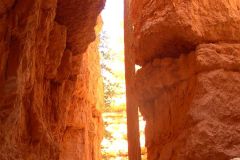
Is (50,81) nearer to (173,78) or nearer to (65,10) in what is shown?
(65,10)

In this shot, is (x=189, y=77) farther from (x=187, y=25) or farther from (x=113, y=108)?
(x=113, y=108)

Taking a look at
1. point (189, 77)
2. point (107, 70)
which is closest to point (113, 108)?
point (107, 70)

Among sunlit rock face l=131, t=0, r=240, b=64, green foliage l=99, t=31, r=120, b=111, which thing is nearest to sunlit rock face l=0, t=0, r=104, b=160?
sunlit rock face l=131, t=0, r=240, b=64

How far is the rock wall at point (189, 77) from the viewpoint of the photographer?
5977 millimetres

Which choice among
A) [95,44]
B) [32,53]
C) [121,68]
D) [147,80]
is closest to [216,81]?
[147,80]

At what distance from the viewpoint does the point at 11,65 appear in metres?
5.16

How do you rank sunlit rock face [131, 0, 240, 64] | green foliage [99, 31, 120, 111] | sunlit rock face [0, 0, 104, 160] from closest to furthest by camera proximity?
sunlit rock face [0, 0, 104, 160] → sunlit rock face [131, 0, 240, 64] → green foliage [99, 31, 120, 111]

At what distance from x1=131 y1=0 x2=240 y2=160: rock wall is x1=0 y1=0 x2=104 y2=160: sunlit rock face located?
5.45ft

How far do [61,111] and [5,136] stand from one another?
3.76m

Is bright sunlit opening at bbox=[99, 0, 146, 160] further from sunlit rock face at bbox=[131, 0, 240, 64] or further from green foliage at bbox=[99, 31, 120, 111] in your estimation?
sunlit rock face at bbox=[131, 0, 240, 64]

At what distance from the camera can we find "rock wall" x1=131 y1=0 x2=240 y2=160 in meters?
5.98

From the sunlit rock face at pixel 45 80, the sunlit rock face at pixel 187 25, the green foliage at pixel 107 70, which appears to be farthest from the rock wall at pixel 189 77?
the green foliage at pixel 107 70

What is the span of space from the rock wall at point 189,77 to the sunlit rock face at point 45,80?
5.45 ft

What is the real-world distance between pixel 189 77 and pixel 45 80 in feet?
10.2
